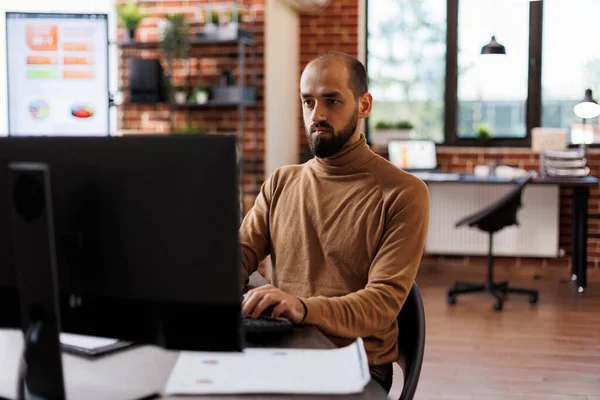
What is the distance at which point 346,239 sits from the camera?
81.9 inches

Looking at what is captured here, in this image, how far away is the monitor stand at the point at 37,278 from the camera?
4.25 feet

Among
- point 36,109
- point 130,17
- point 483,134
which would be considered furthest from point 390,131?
point 36,109

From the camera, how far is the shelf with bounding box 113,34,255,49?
557 cm

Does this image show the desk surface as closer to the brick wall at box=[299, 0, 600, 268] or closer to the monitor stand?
the brick wall at box=[299, 0, 600, 268]

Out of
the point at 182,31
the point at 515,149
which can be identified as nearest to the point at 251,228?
the point at 182,31

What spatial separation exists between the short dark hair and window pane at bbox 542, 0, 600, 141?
16.6 ft

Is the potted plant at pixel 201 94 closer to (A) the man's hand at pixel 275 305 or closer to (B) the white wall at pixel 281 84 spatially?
(B) the white wall at pixel 281 84

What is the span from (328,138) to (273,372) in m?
0.86

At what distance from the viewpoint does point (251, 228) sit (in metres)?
2.29

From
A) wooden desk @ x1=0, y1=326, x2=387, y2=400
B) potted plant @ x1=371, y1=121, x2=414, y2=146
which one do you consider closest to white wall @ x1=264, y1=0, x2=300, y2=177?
potted plant @ x1=371, y1=121, x2=414, y2=146

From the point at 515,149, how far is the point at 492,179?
0.84 m

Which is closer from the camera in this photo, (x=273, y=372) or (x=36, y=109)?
(x=273, y=372)

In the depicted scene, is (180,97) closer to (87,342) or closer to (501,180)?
(501,180)

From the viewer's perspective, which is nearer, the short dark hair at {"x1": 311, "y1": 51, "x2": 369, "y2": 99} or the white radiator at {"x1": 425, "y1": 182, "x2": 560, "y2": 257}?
the short dark hair at {"x1": 311, "y1": 51, "x2": 369, "y2": 99}
